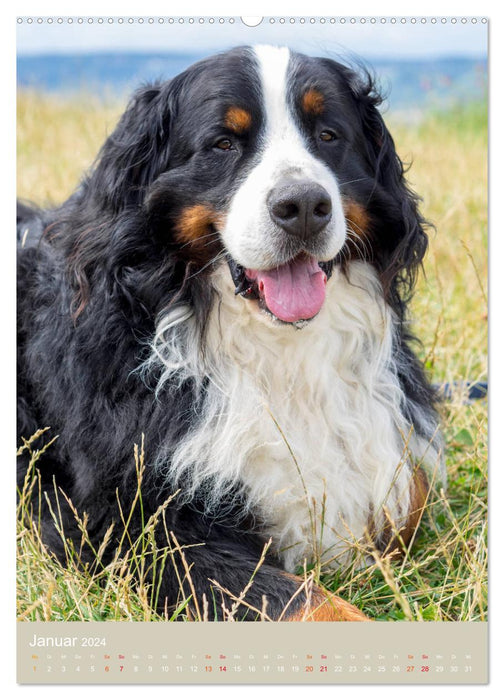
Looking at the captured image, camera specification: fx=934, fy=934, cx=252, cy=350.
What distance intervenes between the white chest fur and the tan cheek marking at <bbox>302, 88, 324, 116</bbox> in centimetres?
56

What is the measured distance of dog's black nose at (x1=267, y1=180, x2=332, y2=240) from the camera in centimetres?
285

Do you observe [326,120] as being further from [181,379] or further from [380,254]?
[181,379]

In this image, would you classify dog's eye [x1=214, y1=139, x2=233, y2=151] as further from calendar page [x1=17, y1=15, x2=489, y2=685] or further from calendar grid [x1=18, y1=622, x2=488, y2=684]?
calendar grid [x1=18, y1=622, x2=488, y2=684]

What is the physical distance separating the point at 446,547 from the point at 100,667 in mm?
1272

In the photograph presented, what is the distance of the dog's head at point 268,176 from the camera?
9.65 feet

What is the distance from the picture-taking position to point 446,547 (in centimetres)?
332

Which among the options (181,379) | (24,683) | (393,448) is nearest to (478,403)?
(393,448)

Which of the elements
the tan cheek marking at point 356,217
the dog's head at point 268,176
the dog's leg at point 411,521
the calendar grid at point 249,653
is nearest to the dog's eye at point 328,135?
the dog's head at point 268,176

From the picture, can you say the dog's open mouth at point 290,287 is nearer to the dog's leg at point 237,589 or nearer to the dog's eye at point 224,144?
the dog's eye at point 224,144

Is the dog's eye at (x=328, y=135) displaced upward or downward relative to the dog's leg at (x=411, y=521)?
upward

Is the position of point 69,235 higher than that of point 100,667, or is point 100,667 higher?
point 69,235

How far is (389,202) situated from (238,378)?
826 millimetres

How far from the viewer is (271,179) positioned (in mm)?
2896

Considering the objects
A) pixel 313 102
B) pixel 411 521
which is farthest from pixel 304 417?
pixel 313 102
